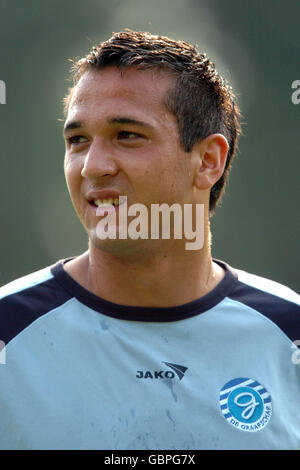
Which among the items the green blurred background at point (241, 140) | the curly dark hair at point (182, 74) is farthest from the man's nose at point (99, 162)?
the green blurred background at point (241, 140)

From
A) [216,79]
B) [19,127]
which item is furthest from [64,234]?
[216,79]

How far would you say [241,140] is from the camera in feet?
29.1

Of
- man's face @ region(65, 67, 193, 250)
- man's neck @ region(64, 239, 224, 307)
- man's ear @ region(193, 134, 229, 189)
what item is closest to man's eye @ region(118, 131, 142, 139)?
man's face @ region(65, 67, 193, 250)

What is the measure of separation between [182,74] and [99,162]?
48cm

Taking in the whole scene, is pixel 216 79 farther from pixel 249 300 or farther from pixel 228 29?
pixel 228 29

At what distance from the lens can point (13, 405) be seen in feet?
6.80

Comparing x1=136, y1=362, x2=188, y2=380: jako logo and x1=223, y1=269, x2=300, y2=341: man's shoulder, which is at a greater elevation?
x1=223, y1=269, x2=300, y2=341: man's shoulder

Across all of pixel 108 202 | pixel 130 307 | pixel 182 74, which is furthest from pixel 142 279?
pixel 182 74

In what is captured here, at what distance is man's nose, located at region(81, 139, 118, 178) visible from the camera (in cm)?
217

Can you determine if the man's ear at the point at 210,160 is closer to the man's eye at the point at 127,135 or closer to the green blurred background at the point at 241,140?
the man's eye at the point at 127,135

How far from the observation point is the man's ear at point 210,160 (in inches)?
96.2

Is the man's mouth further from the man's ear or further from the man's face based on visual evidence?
the man's ear

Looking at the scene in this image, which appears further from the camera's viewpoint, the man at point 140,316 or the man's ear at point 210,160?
the man's ear at point 210,160
